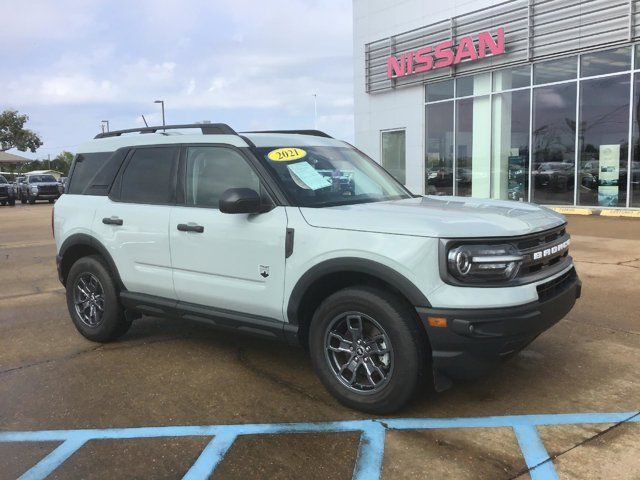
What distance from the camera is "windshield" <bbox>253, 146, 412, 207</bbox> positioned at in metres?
4.03

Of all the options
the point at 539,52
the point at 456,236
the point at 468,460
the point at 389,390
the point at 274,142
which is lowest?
the point at 468,460

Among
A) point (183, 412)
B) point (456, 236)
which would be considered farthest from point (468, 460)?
point (183, 412)

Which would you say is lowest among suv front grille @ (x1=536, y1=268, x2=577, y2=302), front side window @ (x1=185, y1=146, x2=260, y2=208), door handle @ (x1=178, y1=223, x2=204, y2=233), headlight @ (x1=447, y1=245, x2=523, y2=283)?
suv front grille @ (x1=536, y1=268, x2=577, y2=302)

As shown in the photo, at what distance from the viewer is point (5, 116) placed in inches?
2488

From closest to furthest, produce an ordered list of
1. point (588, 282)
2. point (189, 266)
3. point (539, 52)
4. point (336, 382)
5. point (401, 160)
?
1. point (336, 382)
2. point (189, 266)
3. point (588, 282)
4. point (539, 52)
5. point (401, 160)

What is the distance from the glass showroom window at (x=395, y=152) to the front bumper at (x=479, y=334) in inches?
673

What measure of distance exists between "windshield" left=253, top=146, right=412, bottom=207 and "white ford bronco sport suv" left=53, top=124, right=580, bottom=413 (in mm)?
15

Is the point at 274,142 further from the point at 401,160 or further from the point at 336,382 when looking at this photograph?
the point at 401,160

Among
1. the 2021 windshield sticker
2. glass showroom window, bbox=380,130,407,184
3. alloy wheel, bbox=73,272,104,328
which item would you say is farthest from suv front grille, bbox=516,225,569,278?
glass showroom window, bbox=380,130,407,184

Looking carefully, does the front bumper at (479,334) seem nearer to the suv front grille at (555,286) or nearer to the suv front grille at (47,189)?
the suv front grille at (555,286)

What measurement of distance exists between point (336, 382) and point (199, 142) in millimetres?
2153

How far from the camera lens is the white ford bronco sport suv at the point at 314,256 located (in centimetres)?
325

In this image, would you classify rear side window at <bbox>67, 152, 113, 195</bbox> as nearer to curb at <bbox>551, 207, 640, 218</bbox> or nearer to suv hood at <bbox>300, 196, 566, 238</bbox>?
suv hood at <bbox>300, 196, 566, 238</bbox>

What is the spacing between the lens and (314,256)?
12.0ft
